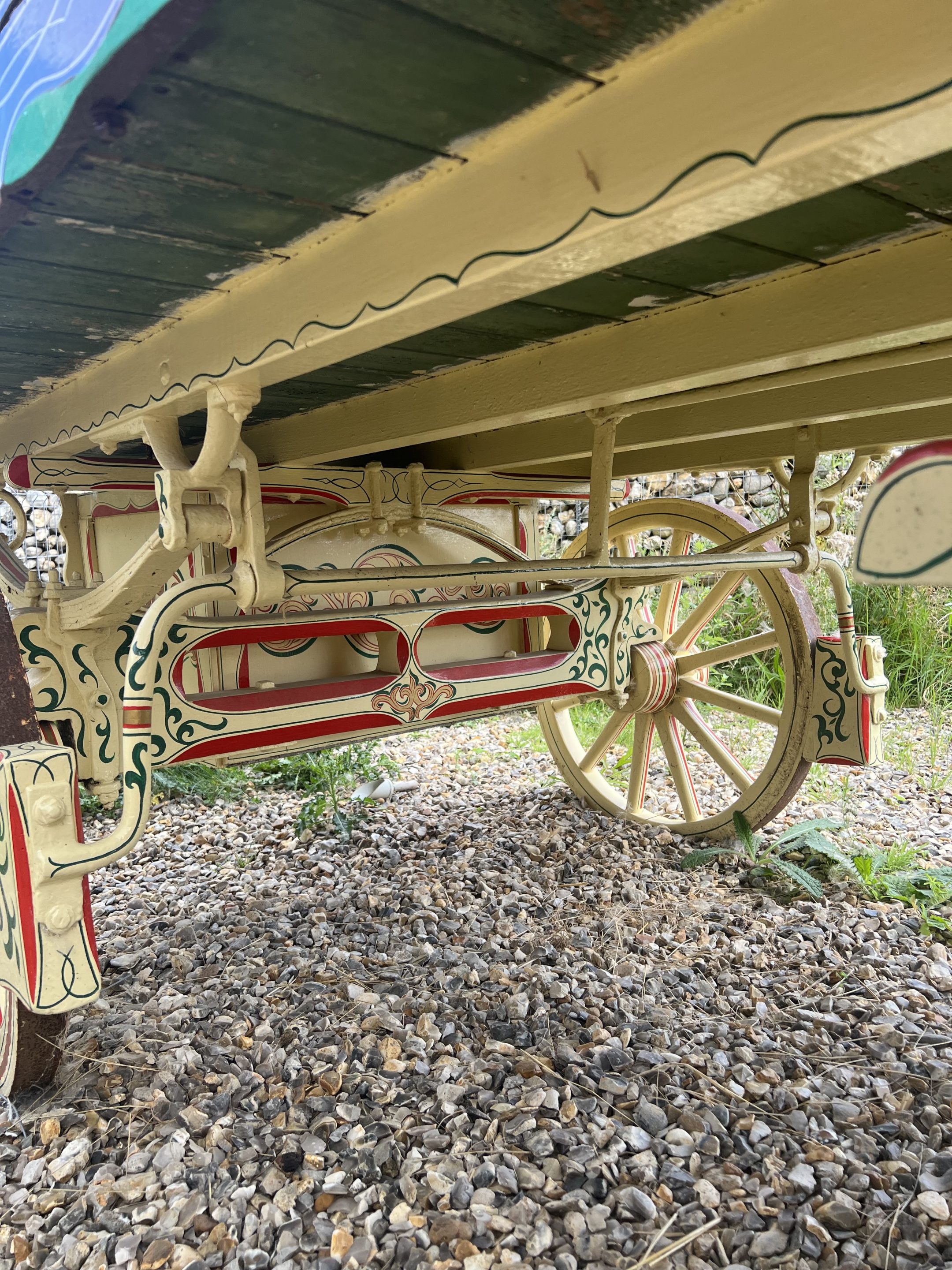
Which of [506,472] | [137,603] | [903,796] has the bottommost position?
[903,796]

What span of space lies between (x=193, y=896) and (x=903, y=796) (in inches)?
133

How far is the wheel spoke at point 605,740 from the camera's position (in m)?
3.76

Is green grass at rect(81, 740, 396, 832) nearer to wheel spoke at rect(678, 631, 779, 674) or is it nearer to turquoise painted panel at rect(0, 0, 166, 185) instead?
wheel spoke at rect(678, 631, 779, 674)

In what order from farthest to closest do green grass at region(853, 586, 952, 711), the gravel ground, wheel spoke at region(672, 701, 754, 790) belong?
1. green grass at region(853, 586, 952, 711)
2. wheel spoke at region(672, 701, 754, 790)
3. the gravel ground

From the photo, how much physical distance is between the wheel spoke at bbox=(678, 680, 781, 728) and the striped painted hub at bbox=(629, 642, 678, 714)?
95mm

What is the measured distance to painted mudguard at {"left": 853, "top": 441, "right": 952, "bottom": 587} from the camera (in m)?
0.54

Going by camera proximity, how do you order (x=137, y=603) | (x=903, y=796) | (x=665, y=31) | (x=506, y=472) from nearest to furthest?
(x=665, y=31) → (x=137, y=603) → (x=506, y=472) → (x=903, y=796)

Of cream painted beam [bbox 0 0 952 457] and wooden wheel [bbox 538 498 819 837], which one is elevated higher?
cream painted beam [bbox 0 0 952 457]

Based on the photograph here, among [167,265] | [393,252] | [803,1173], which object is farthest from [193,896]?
[393,252]

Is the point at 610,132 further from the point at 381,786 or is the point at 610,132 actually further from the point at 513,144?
the point at 381,786

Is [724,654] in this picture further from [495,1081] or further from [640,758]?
[495,1081]

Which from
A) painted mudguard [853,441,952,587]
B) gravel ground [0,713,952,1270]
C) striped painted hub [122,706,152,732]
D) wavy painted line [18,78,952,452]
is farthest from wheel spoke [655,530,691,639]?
painted mudguard [853,441,952,587]

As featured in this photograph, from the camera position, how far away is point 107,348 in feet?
5.33

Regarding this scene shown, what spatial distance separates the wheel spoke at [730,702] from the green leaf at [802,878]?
22.9 inches
